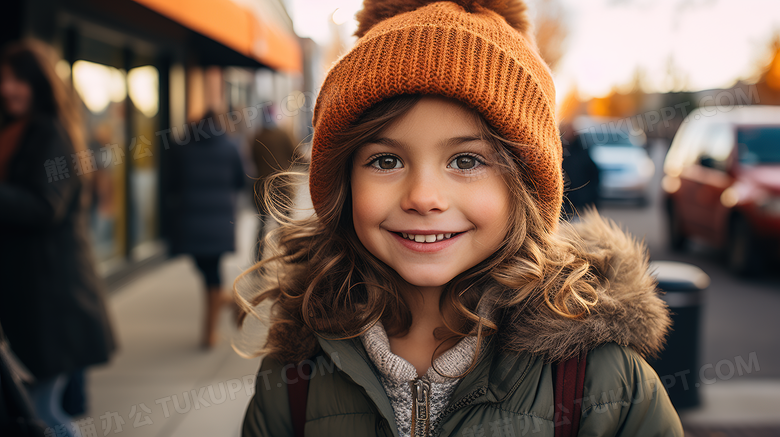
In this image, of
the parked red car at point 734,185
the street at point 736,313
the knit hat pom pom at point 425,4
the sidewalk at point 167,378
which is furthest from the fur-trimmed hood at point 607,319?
the parked red car at point 734,185

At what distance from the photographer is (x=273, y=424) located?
158 cm

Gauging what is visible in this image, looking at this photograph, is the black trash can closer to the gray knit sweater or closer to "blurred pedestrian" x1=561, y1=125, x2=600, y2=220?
"blurred pedestrian" x1=561, y1=125, x2=600, y2=220

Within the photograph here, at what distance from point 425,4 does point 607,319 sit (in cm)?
98

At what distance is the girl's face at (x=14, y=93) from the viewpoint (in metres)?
3.01

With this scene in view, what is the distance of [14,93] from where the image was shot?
119 inches

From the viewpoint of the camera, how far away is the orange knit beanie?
58.1 inches

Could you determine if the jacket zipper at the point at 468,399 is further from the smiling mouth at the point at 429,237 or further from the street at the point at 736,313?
the street at the point at 736,313

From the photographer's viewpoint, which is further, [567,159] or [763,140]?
[763,140]

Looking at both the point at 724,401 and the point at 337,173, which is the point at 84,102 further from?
the point at 724,401

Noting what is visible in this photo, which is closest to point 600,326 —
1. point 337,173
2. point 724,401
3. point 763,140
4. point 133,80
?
point 337,173

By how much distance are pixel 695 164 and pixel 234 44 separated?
6615mm

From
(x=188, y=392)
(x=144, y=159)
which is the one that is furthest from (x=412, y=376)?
(x=144, y=159)

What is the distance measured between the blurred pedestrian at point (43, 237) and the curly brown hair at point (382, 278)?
65.2 inches

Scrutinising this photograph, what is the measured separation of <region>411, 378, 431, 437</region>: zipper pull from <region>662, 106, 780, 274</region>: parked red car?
675cm
